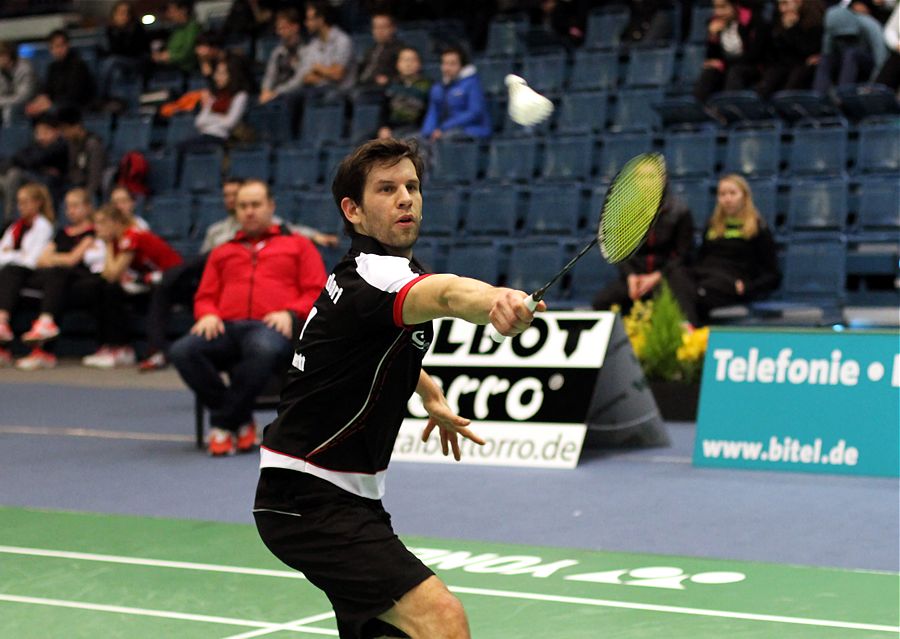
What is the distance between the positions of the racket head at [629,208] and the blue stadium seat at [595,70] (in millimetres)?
10670

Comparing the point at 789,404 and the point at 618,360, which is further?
the point at 618,360

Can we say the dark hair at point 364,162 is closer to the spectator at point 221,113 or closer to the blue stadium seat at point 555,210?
the blue stadium seat at point 555,210

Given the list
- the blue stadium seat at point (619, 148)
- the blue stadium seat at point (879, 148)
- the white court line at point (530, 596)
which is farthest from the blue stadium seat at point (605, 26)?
the white court line at point (530, 596)

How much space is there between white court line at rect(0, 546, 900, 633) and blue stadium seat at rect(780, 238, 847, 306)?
6.33m

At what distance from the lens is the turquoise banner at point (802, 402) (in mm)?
7156

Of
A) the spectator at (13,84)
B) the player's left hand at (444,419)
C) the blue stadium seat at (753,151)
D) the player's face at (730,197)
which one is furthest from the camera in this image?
the spectator at (13,84)

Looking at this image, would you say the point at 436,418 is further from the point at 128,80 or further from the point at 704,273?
the point at 128,80

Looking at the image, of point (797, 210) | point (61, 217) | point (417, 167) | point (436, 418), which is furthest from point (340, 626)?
point (61, 217)

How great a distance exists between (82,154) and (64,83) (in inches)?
90.8

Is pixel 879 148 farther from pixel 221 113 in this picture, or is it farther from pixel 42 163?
pixel 42 163

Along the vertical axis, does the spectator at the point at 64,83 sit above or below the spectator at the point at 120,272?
above

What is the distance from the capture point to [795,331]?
744 centimetres

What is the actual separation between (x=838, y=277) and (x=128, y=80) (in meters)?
10.5

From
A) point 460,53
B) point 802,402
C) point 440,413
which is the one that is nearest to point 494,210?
point 460,53
